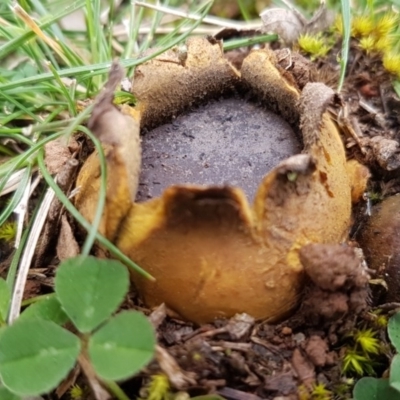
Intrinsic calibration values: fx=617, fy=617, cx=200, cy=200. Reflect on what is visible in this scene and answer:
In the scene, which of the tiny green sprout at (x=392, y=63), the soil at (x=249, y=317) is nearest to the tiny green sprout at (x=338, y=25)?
the tiny green sprout at (x=392, y=63)

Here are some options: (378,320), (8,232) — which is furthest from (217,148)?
(8,232)

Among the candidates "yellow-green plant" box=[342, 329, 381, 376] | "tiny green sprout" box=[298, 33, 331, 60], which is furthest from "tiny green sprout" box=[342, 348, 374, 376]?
"tiny green sprout" box=[298, 33, 331, 60]

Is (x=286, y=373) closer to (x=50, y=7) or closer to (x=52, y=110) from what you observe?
(x=52, y=110)

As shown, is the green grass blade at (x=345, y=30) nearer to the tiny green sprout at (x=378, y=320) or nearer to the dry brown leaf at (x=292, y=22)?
the dry brown leaf at (x=292, y=22)

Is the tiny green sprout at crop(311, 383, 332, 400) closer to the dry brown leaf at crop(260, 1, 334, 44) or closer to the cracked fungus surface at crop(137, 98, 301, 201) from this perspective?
the cracked fungus surface at crop(137, 98, 301, 201)

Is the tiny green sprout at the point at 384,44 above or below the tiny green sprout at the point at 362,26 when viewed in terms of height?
below

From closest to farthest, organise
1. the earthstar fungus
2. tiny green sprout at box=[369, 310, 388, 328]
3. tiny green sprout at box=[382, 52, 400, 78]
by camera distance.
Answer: the earthstar fungus → tiny green sprout at box=[369, 310, 388, 328] → tiny green sprout at box=[382, 52, 400, 78]
